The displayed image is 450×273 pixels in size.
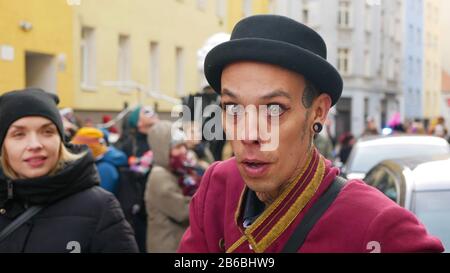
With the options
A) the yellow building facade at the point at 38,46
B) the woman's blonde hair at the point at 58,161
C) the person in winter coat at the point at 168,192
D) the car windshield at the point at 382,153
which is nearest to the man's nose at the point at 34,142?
the woman's blonde hair at the point at 58,161

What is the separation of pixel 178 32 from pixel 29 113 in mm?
1318

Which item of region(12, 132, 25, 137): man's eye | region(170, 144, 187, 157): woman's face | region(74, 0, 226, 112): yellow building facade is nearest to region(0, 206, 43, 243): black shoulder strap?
region(12, 132, 25, 137): man's eye

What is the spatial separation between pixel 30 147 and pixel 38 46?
14.7 ft

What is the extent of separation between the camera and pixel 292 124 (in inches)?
72.6

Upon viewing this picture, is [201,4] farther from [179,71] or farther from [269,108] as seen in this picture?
[179,71]

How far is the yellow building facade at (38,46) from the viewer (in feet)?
14.5

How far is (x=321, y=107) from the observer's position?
1.96 m

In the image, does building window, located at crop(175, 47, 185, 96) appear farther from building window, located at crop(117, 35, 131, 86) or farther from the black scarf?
the black scarf

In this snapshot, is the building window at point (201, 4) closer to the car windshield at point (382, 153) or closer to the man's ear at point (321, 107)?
the man's ear at point (321, 107)

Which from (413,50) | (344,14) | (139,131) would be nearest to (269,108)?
(344,14)

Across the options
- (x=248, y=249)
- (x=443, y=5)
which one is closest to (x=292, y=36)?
(x=248, y=249)

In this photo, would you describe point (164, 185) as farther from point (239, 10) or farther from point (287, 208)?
point (287, 208)

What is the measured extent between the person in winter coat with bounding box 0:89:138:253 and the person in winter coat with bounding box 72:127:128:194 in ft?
7.79

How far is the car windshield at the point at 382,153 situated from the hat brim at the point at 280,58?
6.80m
